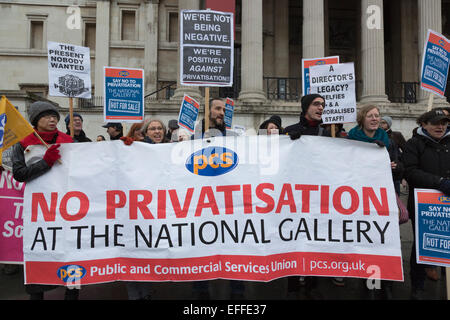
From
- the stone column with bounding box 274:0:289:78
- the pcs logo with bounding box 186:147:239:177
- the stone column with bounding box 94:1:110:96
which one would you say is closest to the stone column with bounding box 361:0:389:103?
the stone column with bounding box 274:0:289:78

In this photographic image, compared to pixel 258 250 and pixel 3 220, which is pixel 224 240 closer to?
pixel 258 250

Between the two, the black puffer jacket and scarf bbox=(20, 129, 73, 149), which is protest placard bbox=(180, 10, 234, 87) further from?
the black puffer jacket

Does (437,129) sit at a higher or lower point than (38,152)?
higher

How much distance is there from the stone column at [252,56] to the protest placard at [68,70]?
→ 11.5 metres

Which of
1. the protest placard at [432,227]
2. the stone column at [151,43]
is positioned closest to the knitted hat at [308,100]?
the protest placard at [432,227]

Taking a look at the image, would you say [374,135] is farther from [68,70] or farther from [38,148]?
[68,70]

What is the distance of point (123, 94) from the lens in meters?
6.41

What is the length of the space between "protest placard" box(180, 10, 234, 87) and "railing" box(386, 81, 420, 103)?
2055cm

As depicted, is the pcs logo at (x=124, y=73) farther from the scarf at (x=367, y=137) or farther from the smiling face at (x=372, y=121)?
the smiling face at (x=372, y=121)

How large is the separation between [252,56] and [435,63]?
13.4m

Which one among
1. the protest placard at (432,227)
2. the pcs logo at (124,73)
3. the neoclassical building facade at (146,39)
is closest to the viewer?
the protest placard at (432,227)

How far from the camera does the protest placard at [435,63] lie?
16.2ft

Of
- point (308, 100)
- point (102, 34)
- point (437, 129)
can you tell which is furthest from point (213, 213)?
point (102, 34)
